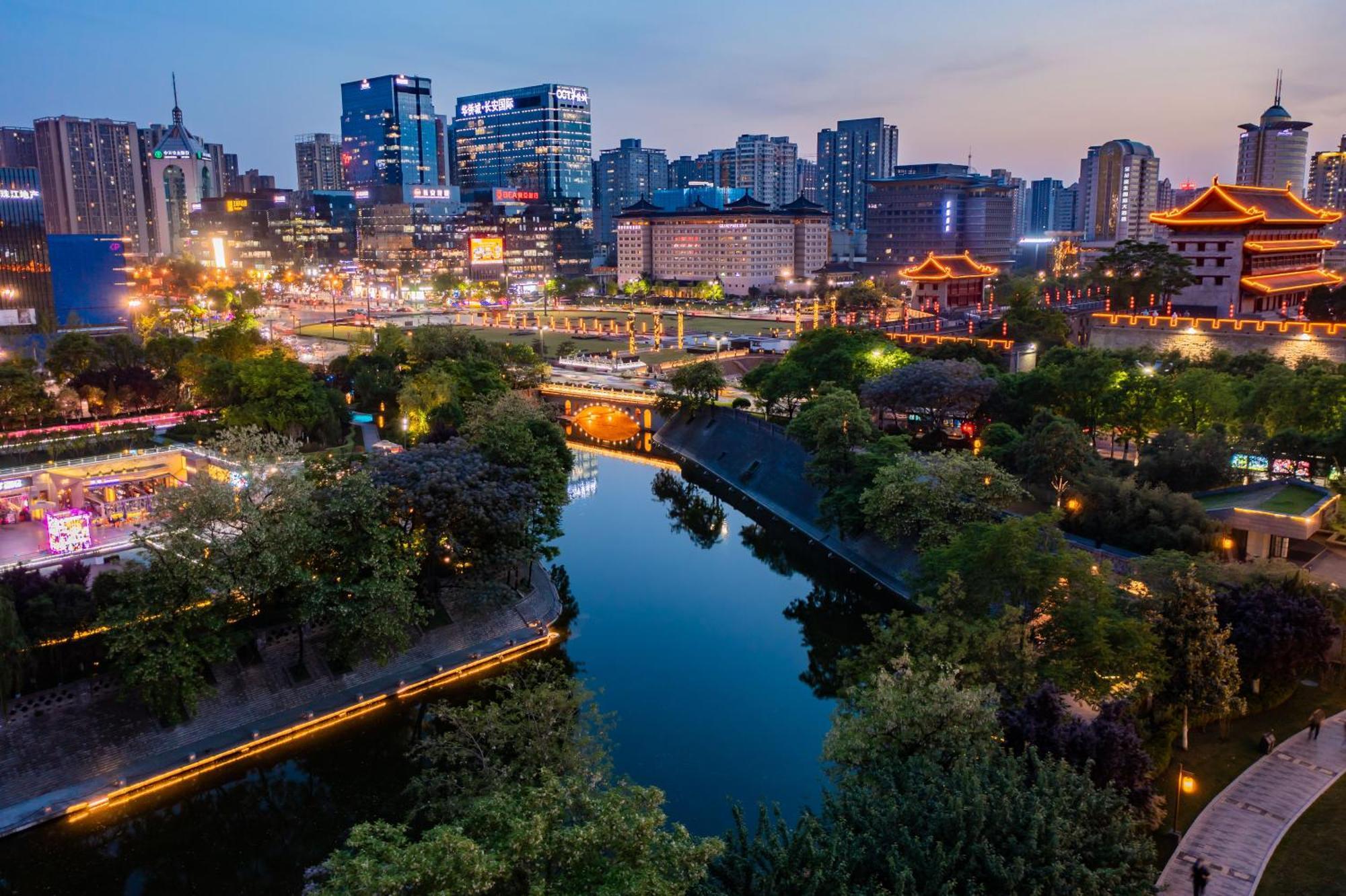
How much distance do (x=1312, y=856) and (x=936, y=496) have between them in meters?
18.3

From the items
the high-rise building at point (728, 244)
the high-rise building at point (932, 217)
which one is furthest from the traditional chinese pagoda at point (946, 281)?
the high-rise building at point (932, 217)

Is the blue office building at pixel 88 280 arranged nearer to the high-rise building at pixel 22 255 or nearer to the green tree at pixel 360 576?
the high-rise building at pixel 22 255

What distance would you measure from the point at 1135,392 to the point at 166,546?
4378 cm

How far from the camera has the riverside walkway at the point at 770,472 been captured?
143 ft

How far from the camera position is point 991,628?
26844 millimetres

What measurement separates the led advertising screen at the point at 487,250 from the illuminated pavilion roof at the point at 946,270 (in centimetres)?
10224

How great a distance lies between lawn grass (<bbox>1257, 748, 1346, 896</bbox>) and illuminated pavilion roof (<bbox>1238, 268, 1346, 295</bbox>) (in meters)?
62.7

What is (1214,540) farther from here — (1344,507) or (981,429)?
(981,429)

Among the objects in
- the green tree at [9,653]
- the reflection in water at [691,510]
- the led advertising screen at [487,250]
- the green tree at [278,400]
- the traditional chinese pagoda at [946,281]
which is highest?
the led advertising screen at [487,250]

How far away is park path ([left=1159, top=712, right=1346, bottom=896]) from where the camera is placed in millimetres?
20953

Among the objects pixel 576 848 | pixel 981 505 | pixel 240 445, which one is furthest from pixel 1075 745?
pixel 240 445

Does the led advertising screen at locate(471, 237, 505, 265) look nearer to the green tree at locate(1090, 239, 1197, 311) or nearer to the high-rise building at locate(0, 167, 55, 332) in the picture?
the high-rise building at locate(0, 167, 55, 332)

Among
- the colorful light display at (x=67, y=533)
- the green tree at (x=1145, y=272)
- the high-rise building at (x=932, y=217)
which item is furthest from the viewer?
the high-rise building at (x=932, y=217)

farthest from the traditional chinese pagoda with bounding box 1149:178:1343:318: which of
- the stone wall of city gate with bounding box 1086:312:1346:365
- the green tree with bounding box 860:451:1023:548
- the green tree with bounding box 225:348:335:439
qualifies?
the green tree with bounding box 225:348:335:439
